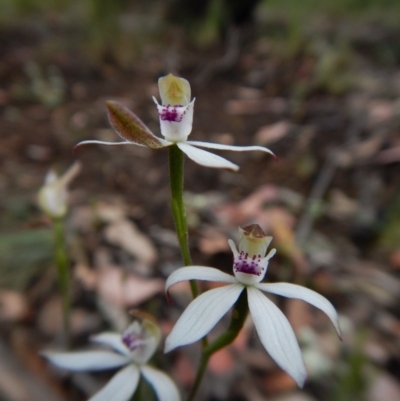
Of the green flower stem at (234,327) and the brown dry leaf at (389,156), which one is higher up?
the green flower stem at (234,327)

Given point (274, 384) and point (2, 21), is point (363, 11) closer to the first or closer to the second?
point (2, 21)

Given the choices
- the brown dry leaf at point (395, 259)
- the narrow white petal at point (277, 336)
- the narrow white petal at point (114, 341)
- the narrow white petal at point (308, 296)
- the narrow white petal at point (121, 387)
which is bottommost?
the brown dry leaf at point (395, 259)

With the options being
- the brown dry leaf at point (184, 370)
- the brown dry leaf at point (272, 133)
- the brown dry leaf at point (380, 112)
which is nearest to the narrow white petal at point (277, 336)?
the brown dry leaf at point (184, 370)

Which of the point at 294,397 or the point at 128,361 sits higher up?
the point at 128,361

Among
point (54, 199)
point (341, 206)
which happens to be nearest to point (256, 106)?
point (341, 206)

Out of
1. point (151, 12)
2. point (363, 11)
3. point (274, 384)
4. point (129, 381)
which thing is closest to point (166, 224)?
point (274, 384)

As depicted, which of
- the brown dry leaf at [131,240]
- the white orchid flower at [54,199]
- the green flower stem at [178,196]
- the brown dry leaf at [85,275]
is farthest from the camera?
the brown dry leaf at [131,240]

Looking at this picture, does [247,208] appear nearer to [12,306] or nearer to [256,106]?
[12,306]

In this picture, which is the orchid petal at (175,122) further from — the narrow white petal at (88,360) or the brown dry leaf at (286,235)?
the brown dry leaf at (286,235)
